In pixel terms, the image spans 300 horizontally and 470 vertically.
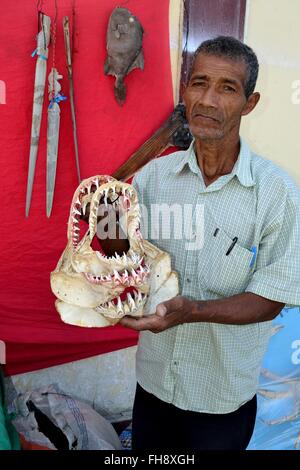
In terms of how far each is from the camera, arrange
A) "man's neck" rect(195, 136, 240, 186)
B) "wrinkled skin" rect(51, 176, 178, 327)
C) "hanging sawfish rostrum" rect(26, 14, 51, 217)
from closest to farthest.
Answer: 1. "wrinkled skin" rect(51, 176, 178, 327)
2. "man's neck" rect(195, 136, 240, 186)
3. "hanging sawfish rostrum" rect(26, 14, 51, 217)

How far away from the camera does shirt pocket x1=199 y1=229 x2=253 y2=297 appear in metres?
1.42

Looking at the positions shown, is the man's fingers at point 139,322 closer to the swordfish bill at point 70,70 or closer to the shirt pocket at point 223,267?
the shirt pocket at point 223,267

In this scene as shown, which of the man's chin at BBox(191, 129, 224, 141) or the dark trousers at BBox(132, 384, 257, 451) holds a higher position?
the man's chin at BBox(191, 129, 224, 141)

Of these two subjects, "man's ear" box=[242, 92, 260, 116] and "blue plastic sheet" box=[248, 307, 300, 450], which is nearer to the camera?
"man's ear" box=[242, 92, 260, 116]

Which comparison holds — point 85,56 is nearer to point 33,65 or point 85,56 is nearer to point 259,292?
point 33,65

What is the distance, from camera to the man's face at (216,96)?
1380mm

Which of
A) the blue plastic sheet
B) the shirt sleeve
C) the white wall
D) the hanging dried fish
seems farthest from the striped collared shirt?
the white wall

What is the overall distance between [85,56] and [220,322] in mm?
1339

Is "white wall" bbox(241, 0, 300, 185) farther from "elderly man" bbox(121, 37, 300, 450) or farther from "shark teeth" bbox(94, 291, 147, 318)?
"shark teeth" bbox(94, 291, 147, 318)

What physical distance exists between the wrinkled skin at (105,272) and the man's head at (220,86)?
29 centimetres

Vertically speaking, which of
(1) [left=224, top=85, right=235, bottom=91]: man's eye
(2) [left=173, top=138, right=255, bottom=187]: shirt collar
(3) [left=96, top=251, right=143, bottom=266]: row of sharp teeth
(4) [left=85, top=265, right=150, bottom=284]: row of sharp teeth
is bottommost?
(4) [left=85, top=265, right=150, bottom=284]: row of sharp teeth

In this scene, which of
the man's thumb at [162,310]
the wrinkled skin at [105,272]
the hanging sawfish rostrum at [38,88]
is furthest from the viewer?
the hanging sawfish rostrum at [38,88]

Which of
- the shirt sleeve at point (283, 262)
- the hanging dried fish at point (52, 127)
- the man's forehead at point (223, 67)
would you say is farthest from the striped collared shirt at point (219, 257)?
the hanging dried fish at point (52, 127)
